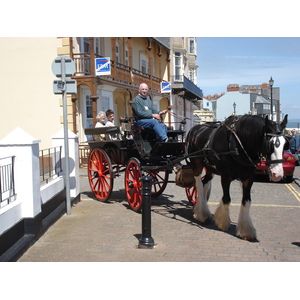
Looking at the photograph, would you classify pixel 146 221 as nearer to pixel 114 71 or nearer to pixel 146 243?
pixel 146 243

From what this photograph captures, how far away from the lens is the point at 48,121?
52.9 ft

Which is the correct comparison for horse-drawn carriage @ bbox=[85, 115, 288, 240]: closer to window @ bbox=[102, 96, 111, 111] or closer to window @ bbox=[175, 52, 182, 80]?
window @ bbox=[102, 96, 111, 111]

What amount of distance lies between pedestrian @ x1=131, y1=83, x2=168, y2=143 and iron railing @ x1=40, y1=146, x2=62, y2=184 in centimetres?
190

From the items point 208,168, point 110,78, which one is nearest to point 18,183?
point 208,168

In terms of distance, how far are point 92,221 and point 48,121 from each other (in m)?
10.2

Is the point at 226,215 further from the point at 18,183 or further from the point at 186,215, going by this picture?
the point at 18,183

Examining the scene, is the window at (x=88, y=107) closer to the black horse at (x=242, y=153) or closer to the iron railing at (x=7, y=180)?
the black horse at (x=242, y=153)

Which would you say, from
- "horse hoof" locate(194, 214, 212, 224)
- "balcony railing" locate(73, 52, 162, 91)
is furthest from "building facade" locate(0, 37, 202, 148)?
"horse hoof" locate(194, 214, 212, 224)

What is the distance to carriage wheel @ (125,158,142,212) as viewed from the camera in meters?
7.22

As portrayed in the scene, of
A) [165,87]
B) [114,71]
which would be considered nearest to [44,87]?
[114,71]

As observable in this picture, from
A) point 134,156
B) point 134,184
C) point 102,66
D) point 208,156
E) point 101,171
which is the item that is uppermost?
point 102,66

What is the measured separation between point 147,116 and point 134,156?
110 centimetres

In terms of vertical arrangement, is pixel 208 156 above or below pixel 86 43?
below

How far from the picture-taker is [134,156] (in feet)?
26.3
